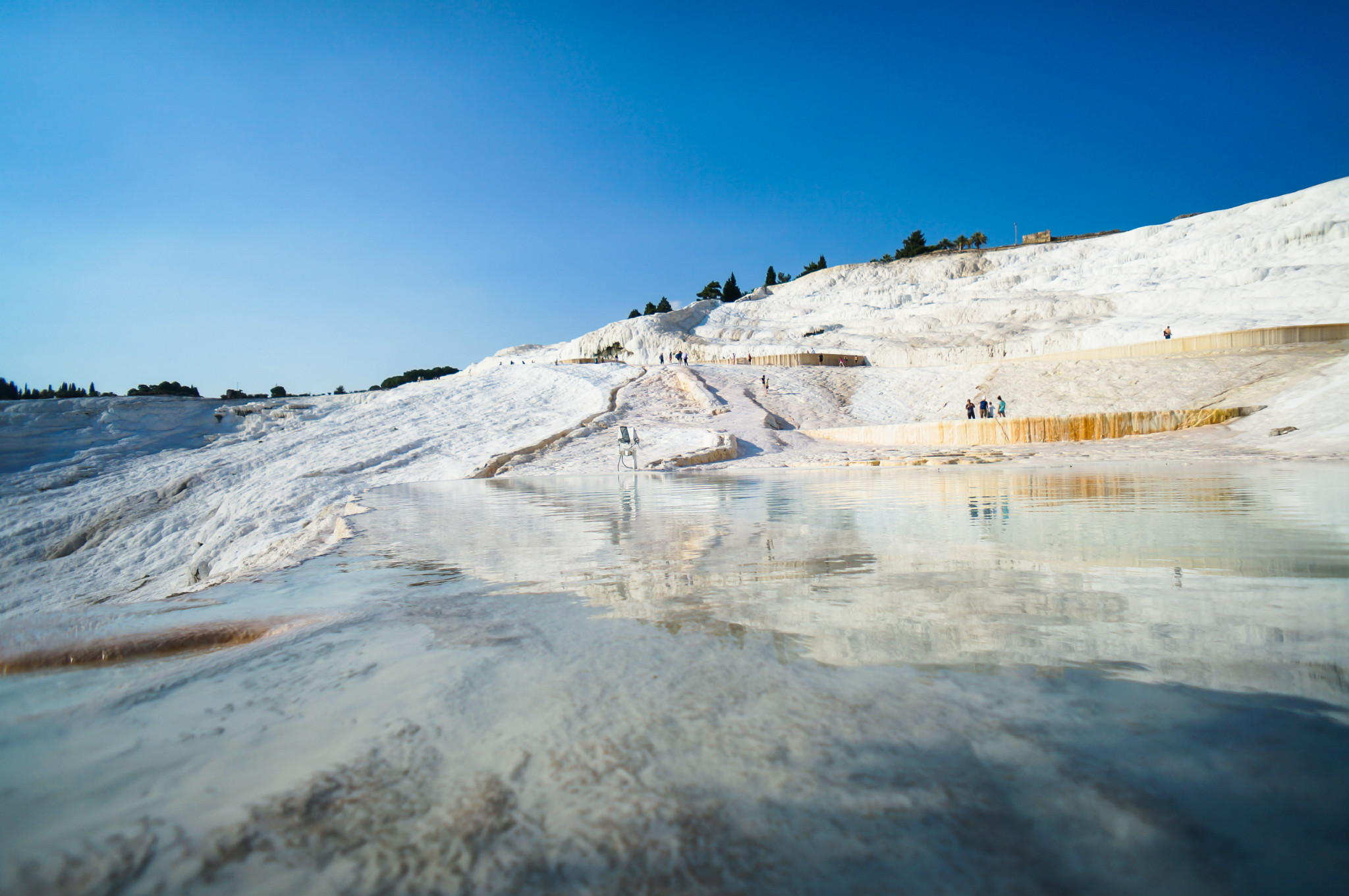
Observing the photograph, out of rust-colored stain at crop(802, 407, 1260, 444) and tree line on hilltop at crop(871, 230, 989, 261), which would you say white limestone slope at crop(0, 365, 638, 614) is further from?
tree line on hilltop at crop(871, 230, 989, 261)

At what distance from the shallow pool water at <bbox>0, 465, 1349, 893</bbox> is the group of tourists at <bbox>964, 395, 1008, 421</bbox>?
60.3 feet

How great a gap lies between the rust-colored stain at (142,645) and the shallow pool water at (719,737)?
0.06m

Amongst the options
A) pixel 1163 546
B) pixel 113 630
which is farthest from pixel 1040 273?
pixel 113 630

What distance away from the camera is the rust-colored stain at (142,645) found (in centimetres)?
189

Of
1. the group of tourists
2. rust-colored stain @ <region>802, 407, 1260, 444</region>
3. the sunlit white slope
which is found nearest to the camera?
rust-colored stain @ <region>802, 407, 1260, 444</region>

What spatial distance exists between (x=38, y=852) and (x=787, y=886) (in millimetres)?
1084

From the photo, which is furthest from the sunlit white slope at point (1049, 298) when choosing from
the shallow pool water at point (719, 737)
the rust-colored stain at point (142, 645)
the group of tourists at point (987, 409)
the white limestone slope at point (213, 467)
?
the rust-colored stain at point (142, 645)

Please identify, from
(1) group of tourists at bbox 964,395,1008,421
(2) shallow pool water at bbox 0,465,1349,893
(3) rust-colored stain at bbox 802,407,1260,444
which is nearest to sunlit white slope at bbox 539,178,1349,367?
(1) group of tourists at bbox 964,395,1008,421

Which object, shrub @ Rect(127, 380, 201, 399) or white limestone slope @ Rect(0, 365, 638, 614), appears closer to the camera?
white limestone slope @ Rect(0, 365, 638, 614)

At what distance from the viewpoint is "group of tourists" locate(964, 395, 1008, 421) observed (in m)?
19.5

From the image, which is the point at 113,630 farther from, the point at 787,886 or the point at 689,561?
the point at 787,886

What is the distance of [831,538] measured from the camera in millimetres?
3586

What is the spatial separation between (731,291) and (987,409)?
46.0 metres

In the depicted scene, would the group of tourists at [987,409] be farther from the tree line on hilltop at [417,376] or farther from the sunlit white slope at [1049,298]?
the tree line on hilltop at [417,376]
